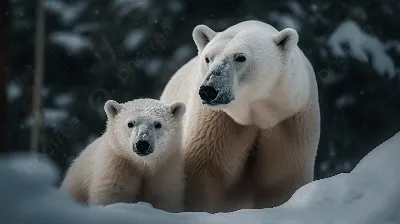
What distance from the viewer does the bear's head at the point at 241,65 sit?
423cm

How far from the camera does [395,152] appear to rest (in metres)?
3.66

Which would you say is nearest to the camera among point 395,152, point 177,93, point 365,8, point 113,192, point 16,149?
point 395,152

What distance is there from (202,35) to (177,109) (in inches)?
19.0

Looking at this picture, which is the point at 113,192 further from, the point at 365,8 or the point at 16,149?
the point at 365,8

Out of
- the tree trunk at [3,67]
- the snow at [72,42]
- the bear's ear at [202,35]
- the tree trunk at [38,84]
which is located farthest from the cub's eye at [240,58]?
the snow at [72,42]

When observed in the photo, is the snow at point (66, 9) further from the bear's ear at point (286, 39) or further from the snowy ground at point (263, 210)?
the snowy ground at point (263, 210)

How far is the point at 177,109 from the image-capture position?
16.0 feet

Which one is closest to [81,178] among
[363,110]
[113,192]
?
[113,192]

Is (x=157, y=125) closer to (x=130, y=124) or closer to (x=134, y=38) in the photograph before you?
(x=130, y=124)

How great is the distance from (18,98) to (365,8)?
240 inches

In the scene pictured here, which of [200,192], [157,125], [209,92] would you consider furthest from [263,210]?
[200,192]

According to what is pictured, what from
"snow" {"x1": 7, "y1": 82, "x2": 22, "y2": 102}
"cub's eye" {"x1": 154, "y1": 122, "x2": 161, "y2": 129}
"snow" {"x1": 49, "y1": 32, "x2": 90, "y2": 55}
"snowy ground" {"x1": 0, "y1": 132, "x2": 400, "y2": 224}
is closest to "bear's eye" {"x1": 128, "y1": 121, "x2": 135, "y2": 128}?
"cub's eye" {"x1": 154, "y1": 122, "x2": 161, "y2": 129}

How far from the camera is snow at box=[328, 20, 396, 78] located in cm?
1291

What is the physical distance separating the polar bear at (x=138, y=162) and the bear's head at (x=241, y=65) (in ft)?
1.23
